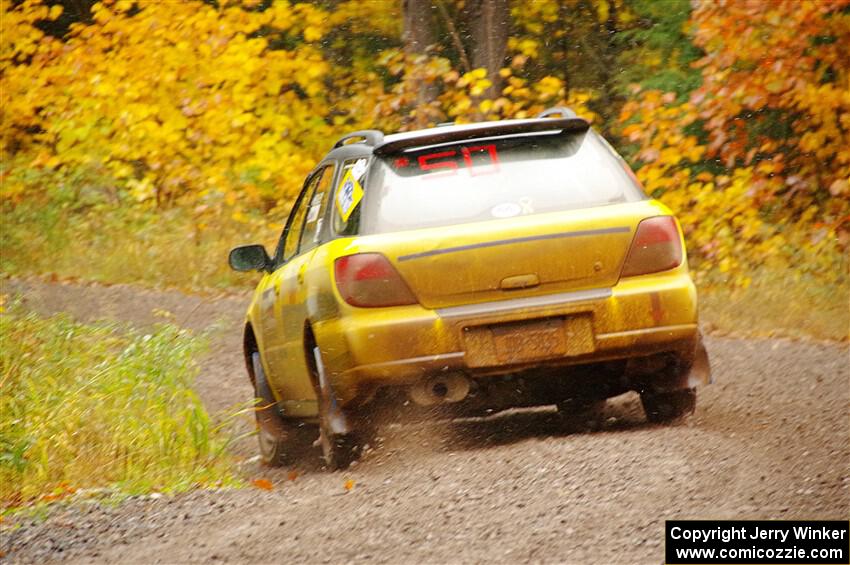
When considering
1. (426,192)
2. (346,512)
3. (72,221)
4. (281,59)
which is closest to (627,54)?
(281,59)

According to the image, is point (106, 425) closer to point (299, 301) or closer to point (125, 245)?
point (299, 301)

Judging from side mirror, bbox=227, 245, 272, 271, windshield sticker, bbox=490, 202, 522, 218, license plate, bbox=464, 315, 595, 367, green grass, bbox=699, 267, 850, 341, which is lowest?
green grass, bbox=699, 267, 850, 341

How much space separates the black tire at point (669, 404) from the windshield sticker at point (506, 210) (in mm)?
1280

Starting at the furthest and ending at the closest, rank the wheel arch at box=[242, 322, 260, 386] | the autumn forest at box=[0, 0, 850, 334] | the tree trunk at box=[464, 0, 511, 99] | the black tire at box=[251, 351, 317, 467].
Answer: the tree trunk at box=[464, 0, 511, 99] < the autumn forest at box=[0, 0, 850, 334] < the wheel arch at box=[242, 322, 260, 386] < the black tire at box=[251, 351, 317, 467]

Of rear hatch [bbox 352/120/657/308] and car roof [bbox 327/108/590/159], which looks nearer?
rear hatch [bbox 352/120/657/308]

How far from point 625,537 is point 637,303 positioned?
214 centimetres

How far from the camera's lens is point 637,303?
7277 millimetres

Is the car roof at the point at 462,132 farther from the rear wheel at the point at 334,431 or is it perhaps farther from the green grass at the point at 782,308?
the green grass at the point at 782,308

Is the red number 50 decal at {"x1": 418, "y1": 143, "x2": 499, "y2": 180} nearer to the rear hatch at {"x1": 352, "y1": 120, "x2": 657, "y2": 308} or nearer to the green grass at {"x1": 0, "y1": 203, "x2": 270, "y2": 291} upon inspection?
the rear hatch at {"x1": 352, "y1": 120, "x2": 657, "y2": 308}

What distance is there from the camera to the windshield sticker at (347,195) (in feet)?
25.1

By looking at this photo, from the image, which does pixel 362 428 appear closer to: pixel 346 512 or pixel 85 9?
pixel 346 512

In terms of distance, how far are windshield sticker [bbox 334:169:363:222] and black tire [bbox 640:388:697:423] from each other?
1.82m

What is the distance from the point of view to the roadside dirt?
5.48 metres

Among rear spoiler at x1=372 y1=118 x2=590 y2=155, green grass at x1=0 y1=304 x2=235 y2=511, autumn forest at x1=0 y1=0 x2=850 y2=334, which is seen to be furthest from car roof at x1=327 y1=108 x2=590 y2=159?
autumn forest at x1=0 y1=0 x2=850 y2=334
